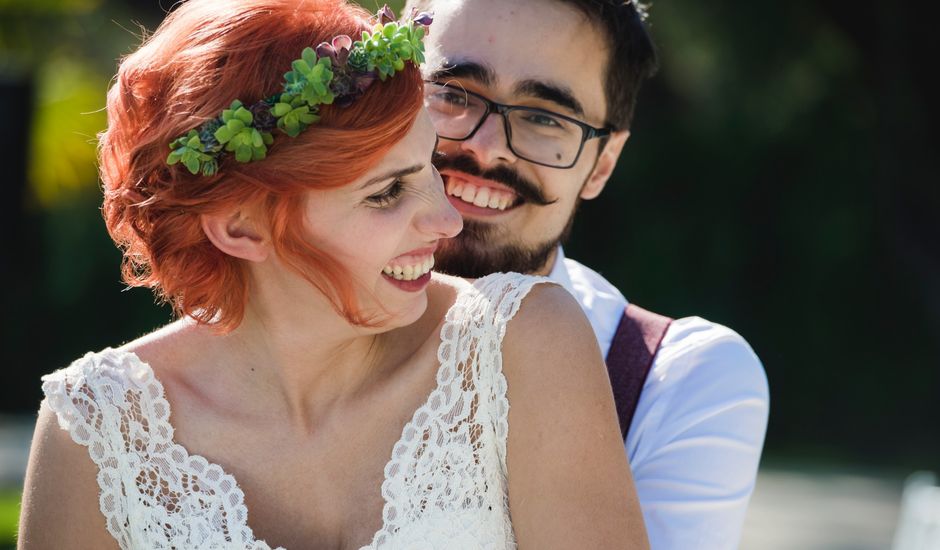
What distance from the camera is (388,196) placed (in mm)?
2504

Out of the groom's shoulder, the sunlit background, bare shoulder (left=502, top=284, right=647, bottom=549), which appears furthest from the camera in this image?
the sunlit background

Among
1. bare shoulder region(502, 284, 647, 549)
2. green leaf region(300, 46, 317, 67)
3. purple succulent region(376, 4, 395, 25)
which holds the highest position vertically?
purple succulent region(376, 4, 395, 25)

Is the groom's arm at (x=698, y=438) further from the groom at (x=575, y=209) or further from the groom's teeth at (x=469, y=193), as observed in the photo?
the groom's teeth at (x=469, y=193)

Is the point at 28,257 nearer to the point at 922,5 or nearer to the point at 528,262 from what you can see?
the point at 922,5

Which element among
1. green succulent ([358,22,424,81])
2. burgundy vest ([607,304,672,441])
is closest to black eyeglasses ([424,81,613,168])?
burgundy vest ([607,304,672,441])

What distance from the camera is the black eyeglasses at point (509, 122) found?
10.5ft

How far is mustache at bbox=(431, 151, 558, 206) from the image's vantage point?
3199 millimetres

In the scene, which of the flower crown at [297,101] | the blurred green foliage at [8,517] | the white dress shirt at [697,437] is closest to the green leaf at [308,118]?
the flower crown at [297,101]

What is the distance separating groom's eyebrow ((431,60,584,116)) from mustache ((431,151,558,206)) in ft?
0.65

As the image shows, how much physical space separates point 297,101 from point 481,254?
1.04 meters

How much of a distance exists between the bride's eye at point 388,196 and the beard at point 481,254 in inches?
28.7

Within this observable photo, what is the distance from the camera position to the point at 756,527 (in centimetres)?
862

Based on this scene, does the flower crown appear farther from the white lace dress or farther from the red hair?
the white lace dress

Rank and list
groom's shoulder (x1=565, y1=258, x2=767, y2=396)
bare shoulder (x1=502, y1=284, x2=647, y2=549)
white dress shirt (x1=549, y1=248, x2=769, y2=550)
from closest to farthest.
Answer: bare shoulder (x1=502, y1=284, x2=647, y2=549)
white dress shirt (x1=549, y1=248, x2=769, y2=550)
groom's shoulder (x1=565, y1=258, x2=767, y2=396)
